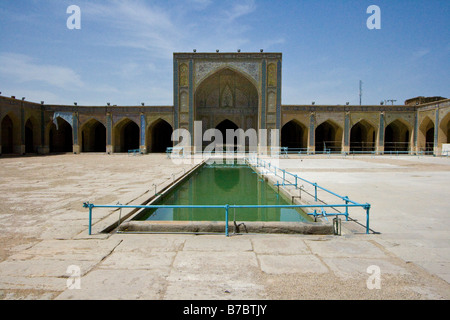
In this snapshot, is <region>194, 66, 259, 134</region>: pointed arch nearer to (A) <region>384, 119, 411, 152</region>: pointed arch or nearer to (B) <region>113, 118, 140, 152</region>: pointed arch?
(B) <region>113, 118, 140, 152</region>: pointed arch

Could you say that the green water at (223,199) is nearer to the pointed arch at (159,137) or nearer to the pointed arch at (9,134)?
the pointed arch at (159,137)

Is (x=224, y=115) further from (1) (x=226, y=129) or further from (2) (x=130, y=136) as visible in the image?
(2) (x=130, y=136)

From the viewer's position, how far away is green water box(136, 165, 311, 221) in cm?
550

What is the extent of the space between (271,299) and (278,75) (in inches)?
829

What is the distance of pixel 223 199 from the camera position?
281 inches

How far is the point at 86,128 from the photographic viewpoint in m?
24.1

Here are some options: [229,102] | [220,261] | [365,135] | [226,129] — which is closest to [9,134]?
[226,129]

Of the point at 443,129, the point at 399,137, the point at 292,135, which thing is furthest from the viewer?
the point at 292,135

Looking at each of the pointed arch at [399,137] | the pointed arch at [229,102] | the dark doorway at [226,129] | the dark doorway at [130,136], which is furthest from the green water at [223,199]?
the pointed arch at [399,137]

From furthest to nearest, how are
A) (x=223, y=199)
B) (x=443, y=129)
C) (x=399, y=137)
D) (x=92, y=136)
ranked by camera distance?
(x=92, y=136), (x=399, y=137), (x=443, y=129), (x=223, y=199)

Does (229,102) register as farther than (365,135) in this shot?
No

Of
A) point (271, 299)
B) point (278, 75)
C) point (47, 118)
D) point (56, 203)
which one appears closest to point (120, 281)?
point (271, 299)

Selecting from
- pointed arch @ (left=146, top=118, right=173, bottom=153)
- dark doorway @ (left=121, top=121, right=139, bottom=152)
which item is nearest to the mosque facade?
pointed arch @ (left=146, top=118, right=173, bottom=153)

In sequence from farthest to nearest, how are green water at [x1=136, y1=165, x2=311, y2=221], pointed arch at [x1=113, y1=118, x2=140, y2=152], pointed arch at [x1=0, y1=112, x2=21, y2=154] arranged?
1. pointed arch at [x1=113, y1=118, x2=140, y2=152]
2. pointed arch at [x1=0, y1=112, x2=21, y2=154]
3. green water at [x1=136, y1=165, x2=311, y2=221]
